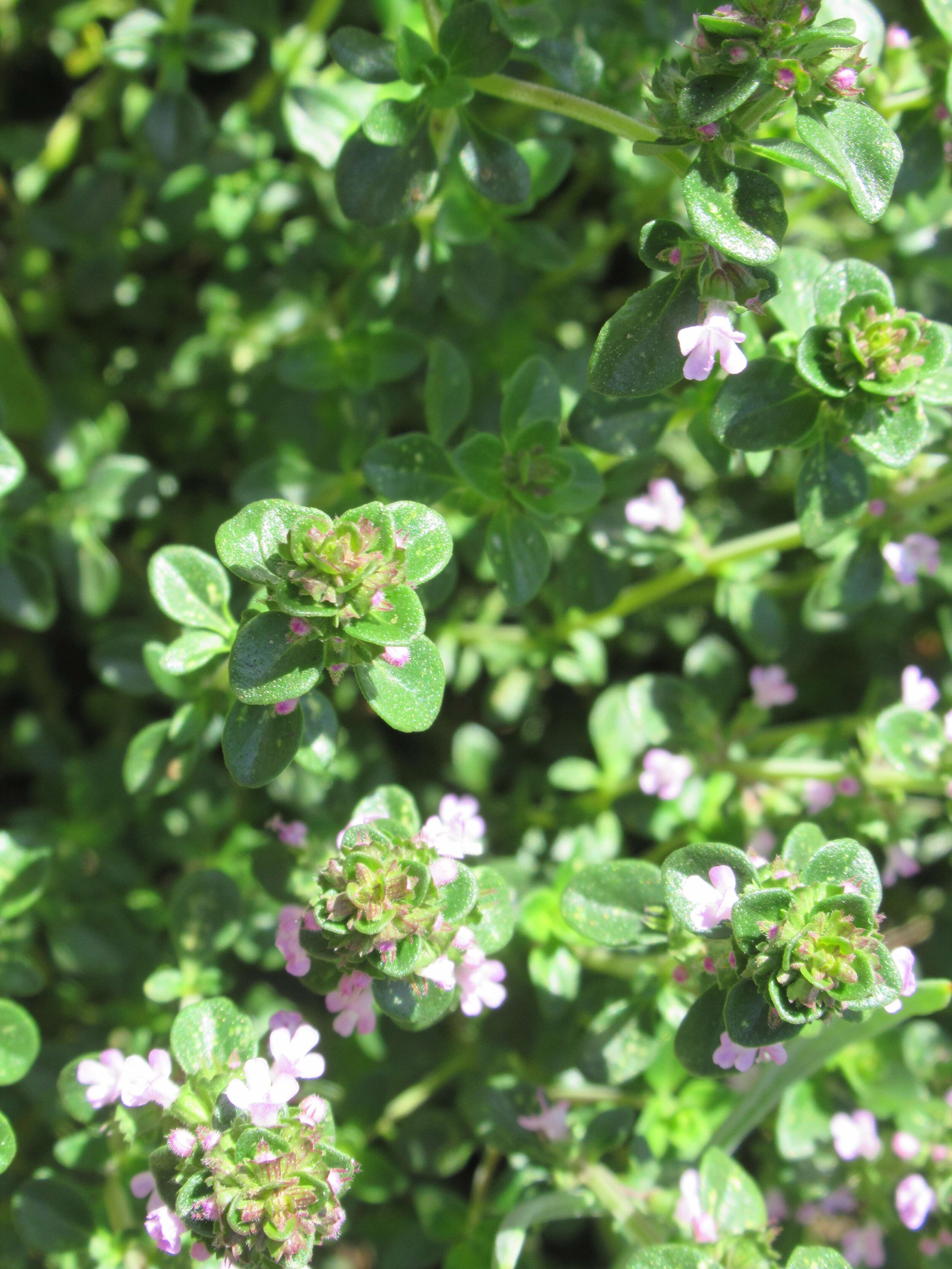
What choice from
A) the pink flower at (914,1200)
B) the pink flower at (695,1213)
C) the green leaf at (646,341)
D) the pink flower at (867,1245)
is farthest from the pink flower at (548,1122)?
the green leaf at (646,341)

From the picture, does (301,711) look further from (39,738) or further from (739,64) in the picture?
(39,738)

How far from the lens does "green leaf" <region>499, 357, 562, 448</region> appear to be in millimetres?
2191

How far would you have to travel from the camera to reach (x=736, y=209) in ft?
5.50

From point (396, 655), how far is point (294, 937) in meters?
0.63

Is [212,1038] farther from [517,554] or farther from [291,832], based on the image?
[517,554]

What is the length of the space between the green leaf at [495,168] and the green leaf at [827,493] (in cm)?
76

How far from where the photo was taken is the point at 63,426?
9.57 ft

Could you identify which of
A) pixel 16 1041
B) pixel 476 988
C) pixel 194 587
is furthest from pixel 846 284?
pixel 16 1041

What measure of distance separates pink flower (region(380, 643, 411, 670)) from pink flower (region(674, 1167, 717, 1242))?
1.24 metres

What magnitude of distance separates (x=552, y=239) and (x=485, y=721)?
1305 mm

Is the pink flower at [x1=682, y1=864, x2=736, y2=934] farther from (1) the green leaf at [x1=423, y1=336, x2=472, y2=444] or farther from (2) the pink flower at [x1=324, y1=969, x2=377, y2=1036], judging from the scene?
(1) the green leaf at [x1=423, y1=336, x2=472, y2=444]

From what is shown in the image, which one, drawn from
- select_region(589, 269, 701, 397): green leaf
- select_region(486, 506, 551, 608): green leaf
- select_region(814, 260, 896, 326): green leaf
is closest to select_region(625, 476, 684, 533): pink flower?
select_region(486, 506, 551, 608): green leaf

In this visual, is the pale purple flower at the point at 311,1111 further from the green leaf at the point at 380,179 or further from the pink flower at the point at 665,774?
the green leaf at the point at 380,179

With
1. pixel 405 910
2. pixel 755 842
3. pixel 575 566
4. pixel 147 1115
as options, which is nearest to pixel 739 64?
pixel 575 566
